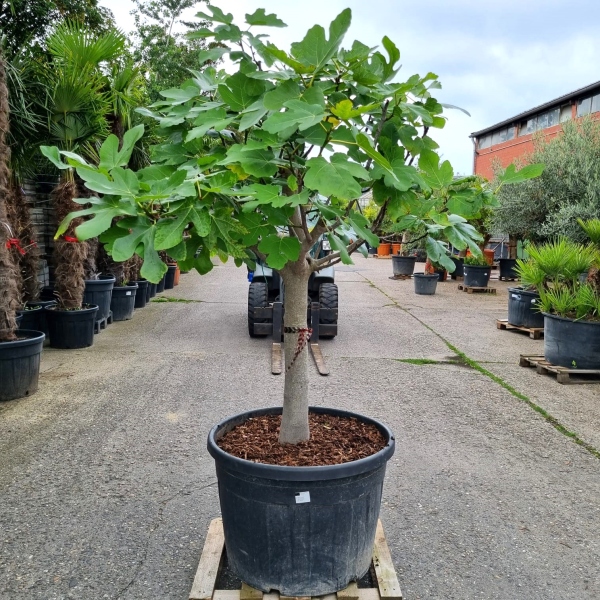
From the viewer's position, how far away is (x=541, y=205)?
12500 millimetres

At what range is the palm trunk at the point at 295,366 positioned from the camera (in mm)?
2395

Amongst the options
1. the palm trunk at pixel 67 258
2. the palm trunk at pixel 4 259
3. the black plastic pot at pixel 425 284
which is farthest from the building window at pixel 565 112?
the palm trunk at pixel 4 259

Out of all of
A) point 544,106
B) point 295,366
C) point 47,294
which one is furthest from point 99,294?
point 544,106

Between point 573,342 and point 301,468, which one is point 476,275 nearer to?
point 573,342

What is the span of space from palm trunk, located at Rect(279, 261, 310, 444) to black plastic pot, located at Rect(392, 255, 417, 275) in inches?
535

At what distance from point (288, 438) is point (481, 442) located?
2.00m

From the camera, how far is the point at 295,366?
7.96 ft

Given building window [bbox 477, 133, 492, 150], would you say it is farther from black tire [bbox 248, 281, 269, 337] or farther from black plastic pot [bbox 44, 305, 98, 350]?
black plastic pot [bbox 44, 305, 98, 350]

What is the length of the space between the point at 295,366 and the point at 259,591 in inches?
34.1

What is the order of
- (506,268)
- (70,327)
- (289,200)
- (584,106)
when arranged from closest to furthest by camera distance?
(289,200), (70,327), (506,268), (584,106)

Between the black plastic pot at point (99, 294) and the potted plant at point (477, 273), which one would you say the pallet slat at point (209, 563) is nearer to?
the black plastic pot at point (99, 294)

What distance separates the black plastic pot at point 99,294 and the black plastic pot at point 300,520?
5.44m

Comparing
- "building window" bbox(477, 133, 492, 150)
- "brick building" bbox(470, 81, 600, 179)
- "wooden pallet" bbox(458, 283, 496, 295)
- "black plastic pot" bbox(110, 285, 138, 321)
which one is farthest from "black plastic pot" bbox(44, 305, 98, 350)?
"building window" bbox(477, 133, 492, 150)

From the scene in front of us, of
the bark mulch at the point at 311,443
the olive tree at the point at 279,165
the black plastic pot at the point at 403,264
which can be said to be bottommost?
the bark mulch at the point at 311,443
